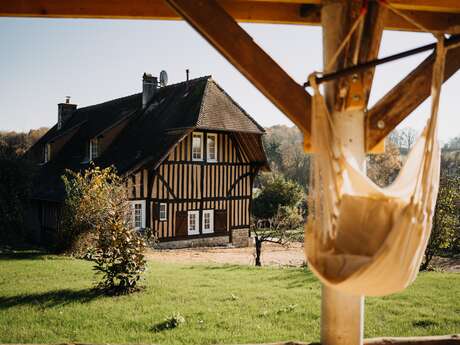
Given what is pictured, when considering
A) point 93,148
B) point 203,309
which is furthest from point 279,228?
point 93,148

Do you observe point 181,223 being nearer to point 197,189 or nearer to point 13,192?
point 197,189

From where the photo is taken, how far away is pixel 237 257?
51.4 ft

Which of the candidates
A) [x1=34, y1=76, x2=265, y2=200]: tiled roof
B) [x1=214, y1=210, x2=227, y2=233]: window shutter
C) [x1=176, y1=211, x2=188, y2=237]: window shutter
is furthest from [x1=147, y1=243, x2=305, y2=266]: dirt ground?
[x1=34, y1=76, x2=265, y2=200]: tiled roof

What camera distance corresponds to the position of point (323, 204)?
6.50 feet

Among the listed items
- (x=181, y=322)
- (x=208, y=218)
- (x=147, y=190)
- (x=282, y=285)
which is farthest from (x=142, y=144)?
(x=181, y=322)

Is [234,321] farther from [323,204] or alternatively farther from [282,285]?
[323,204]

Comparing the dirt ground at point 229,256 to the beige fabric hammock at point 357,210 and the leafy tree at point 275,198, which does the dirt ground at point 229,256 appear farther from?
the beige fabric hammock at point 357,210

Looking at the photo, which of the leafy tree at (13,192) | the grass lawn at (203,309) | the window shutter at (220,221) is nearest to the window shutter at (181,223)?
the window shutter at (220,221)

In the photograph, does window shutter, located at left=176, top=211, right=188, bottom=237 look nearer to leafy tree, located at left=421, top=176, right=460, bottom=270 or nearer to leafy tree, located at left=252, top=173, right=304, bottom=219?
leafy tree, located at left=252, top=173, right=304, bottom=219

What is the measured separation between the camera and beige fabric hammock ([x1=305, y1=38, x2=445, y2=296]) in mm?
1874

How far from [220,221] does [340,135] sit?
16.7 metres

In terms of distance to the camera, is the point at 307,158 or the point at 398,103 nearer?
the point at 398,103

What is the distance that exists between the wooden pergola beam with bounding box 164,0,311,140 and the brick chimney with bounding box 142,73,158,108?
784 inches

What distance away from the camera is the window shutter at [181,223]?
57.8 feet
